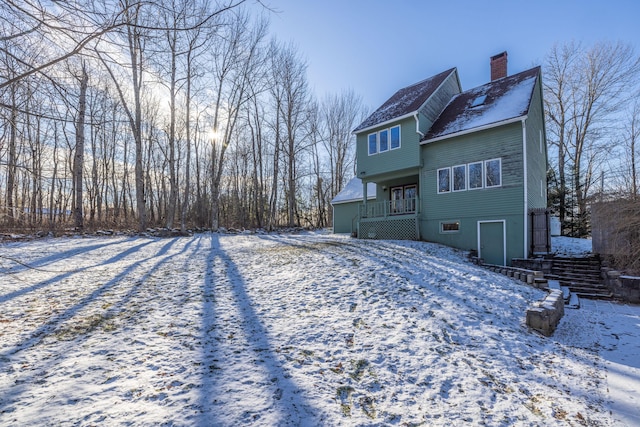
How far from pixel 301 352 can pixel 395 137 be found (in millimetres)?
12215

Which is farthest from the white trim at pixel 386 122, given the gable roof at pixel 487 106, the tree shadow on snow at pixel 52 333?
the tree shadow on snow at pixel 52 333

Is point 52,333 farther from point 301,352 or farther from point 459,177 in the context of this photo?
point 459,177

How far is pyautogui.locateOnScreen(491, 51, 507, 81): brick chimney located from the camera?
1452cm

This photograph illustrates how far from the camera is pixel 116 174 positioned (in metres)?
27.8

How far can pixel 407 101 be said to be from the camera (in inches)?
572

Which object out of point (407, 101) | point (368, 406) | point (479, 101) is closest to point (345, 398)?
point (368, 406)

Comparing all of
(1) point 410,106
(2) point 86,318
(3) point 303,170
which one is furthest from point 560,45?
(2) point 86,318

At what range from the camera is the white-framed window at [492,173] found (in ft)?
35.8

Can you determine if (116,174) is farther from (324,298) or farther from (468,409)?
(468,409)

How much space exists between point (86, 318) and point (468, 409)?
4.93m

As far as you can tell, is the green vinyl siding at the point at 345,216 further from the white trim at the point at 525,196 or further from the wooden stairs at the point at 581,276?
the wooden stairs at the point at 581,276

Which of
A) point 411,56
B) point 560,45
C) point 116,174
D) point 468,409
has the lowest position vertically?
point 468,409

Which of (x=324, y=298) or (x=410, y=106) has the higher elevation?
(x=410, y=106)

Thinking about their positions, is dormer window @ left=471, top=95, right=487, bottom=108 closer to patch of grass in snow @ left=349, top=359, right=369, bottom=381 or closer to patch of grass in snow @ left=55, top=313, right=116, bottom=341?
patch of grass in snow @ left=349, top=359, right=369, bottom=381
